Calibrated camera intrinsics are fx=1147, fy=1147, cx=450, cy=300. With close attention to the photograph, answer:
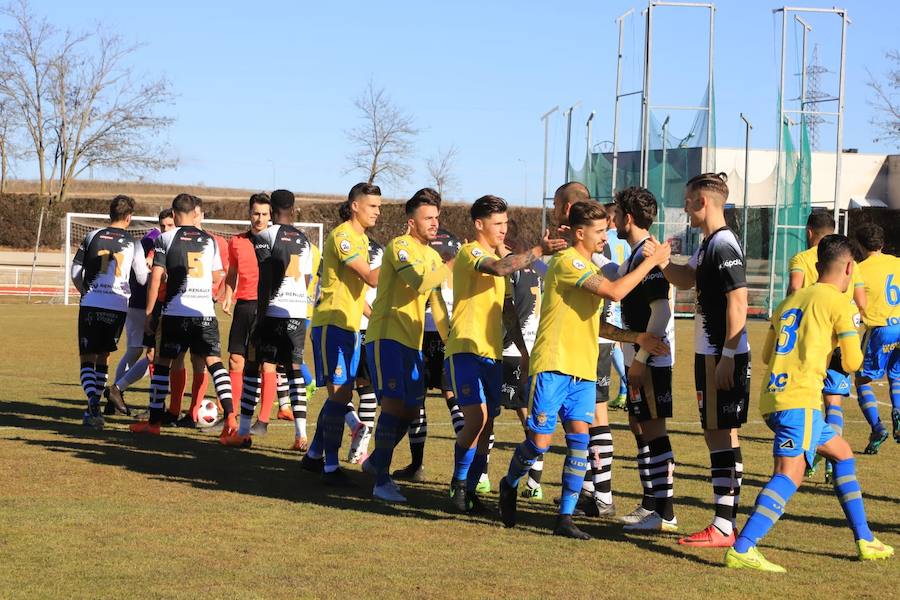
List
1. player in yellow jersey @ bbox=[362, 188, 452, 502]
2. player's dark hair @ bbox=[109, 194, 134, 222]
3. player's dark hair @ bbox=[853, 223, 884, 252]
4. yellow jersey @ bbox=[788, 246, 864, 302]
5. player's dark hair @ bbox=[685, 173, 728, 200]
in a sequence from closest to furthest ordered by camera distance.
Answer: player's dark hair @ bbox=[685, 173, 728, 200] < player in yellow jersey @ bbox=[362, 188, 452, 502] < yellow jersey @ bbox=[788, 246, 864, 302] < player's dark hair @ bbox=[853, 223, 884, 252] < player's dark hair @ bbox=[109, 194, 134, 222]

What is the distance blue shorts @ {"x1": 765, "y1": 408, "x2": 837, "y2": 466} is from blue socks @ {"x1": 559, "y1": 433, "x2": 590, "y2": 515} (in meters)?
1.18

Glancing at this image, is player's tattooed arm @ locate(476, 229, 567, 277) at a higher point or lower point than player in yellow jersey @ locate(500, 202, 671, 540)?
higher

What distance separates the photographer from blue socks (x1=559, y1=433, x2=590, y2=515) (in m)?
6.96

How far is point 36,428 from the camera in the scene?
11.1 m

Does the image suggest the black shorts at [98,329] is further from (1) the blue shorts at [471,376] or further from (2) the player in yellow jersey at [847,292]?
(2) the player in yellow jersey at [847,292]

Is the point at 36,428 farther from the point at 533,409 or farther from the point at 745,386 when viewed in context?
the point at 745,386

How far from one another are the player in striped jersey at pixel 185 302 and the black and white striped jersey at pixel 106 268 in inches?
38.7

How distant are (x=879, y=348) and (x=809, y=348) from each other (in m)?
5.25

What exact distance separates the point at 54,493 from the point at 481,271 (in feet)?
11.1

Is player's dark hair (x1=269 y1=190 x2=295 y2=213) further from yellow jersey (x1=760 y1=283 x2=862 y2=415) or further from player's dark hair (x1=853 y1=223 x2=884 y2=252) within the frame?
yellow jersey (x1=760 y1=283 x2=862 y2=415)

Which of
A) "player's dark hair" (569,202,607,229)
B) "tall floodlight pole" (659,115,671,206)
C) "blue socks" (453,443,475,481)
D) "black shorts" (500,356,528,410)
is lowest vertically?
"blue socks" (453,443,475,481)

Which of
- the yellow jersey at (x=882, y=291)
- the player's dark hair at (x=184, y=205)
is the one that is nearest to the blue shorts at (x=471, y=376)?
the player's dark hair at (x=184, y=205)

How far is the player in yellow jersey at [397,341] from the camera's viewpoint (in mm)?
7988

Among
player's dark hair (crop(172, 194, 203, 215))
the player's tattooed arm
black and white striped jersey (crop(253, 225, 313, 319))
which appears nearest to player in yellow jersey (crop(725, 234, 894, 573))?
the player's tattooed arm
